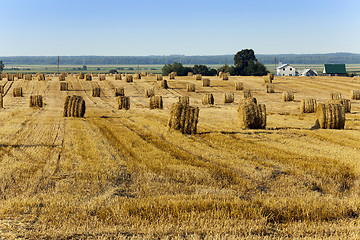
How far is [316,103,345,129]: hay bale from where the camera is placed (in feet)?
68.8

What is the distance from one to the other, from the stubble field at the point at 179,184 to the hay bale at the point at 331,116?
3.17 ft

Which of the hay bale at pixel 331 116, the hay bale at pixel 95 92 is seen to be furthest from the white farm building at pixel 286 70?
the hay bale at pixel 331 116

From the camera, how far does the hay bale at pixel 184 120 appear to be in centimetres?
1927

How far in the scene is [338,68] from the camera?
12519 centimetres

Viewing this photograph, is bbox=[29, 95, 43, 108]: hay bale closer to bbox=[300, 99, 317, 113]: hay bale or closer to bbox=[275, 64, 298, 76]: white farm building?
bbox=[300, 99, 317, 113]: hay bale

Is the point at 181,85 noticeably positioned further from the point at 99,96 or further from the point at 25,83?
the point at 25,83

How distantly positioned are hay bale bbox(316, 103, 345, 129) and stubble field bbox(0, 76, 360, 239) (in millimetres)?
965

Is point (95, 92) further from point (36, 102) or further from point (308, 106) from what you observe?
point (308, 106)

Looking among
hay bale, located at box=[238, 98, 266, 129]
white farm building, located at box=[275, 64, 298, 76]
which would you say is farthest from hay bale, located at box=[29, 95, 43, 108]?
white farm building, located at box=[275, 64, 298, 76]

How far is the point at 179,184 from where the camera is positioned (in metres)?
10.6

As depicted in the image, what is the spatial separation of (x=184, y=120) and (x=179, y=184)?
8.84 m

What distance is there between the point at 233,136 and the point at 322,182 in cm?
764

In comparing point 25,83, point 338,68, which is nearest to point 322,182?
point 25,83

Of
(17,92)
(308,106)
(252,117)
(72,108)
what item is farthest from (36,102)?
(308,106)
